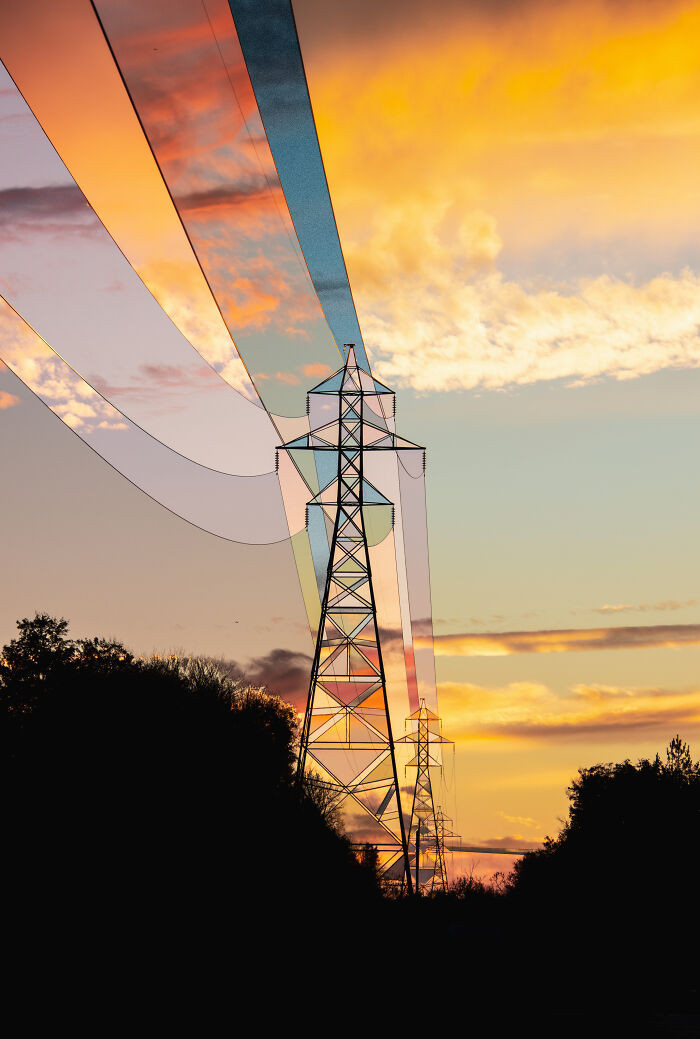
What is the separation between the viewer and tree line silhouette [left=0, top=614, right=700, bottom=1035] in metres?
16.5

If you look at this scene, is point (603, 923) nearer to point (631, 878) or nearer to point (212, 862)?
point (631, 878)

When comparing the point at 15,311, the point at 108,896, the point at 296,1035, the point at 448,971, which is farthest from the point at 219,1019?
the point at 15,311

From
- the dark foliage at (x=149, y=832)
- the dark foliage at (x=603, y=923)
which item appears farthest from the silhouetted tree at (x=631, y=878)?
the dark foliage at (x=149, y=832)

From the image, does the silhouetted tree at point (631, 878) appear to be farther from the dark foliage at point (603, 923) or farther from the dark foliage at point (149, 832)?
the dark foliage at point (149, 832)

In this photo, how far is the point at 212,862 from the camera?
1927 cm

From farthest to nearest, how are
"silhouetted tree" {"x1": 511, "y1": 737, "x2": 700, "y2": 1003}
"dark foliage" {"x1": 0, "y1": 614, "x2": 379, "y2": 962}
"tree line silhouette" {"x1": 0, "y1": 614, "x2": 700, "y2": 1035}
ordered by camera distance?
"silhouetted tree" {"x1": 511, "y1": 737, "x2": 700, "y2": 1003}
"tree line silhouette" {"x1": 0, "y1": 614, "x2": 700, "y2": 1035}
"dark foliage" {"x1": 0, "y1": 614, "x2": 379, "y2": 962}

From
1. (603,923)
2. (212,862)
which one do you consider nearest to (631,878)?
(603,923)

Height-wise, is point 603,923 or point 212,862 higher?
point 212,862

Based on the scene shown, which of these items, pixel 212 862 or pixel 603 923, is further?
pixel 603 923

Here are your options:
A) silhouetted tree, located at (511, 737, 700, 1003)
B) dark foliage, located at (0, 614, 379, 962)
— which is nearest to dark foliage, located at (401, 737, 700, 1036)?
silhouetted tree, located at (511, 737, 700, 1003)

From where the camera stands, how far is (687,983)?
101 feet

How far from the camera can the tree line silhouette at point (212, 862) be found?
1650 centimetres

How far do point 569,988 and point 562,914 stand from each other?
29803 millimetres

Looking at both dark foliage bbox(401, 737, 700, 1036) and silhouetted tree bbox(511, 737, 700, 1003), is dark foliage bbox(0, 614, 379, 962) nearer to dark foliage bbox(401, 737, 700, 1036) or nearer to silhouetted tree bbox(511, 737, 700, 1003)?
dark foliage bbox(401, 737, 700, 1036)
